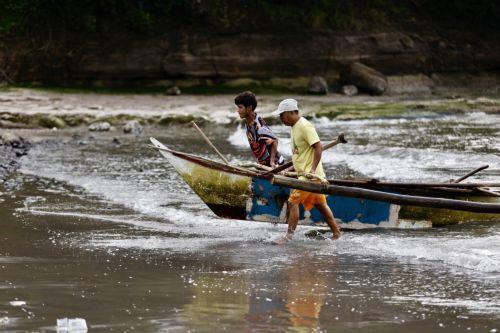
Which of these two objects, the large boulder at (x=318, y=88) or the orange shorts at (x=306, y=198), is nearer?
the orange shorts at (x=306, y=198)

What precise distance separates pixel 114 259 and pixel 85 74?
1832 cm

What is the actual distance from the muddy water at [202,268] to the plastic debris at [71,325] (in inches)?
2.5

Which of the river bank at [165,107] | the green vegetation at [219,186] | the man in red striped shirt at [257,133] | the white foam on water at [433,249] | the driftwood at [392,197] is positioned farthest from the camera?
the river bank at [165,107]

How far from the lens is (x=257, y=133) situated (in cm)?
884

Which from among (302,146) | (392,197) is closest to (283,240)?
(302,146)

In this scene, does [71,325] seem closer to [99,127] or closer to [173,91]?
[99,127]

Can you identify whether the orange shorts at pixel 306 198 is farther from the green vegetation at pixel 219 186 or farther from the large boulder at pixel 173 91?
the large boulder at pixel 173 91

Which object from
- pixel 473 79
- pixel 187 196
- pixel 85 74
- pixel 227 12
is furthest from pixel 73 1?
pixel 187 196

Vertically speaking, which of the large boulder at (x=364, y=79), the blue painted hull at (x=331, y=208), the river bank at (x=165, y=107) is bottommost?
the blue painted hull at (x=331, y=208)

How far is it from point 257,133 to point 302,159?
0.85 m

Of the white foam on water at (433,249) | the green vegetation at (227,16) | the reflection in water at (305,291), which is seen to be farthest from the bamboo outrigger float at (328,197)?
the green vegetation at (227,16)

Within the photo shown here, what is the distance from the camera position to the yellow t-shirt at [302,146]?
798cm

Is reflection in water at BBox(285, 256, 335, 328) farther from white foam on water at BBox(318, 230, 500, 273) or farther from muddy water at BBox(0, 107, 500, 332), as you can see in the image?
white foam on water at BBox(318, 230, 500, 273)

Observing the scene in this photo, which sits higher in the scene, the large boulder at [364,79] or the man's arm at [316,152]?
the large boulder at [364,79]
